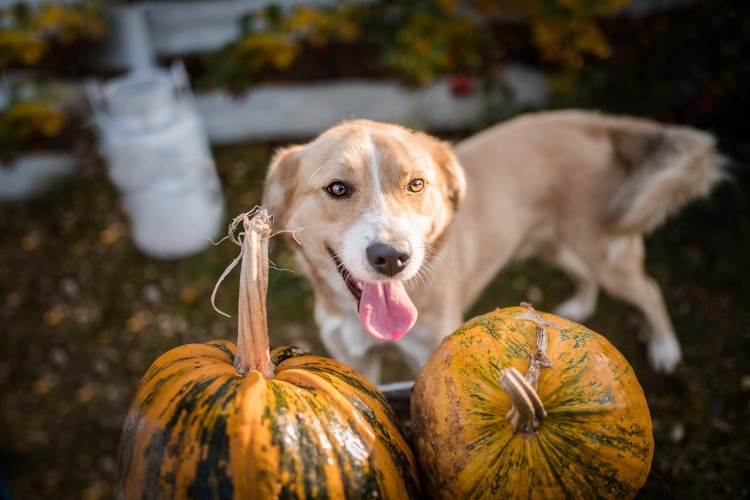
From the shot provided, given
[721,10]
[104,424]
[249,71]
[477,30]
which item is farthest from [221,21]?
[721,10]

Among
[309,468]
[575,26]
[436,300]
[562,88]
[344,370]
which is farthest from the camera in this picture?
[562,88]

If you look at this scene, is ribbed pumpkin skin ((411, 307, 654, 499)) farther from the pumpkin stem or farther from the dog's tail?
the dog's tail

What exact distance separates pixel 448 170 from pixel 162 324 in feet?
10.4

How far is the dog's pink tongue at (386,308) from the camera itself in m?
2.19

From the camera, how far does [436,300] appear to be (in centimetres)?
274

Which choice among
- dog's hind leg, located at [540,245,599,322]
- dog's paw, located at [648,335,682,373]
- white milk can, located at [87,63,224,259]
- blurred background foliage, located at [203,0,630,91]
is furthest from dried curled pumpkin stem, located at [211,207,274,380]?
blurred background foliage, located at [203,0,630,91]

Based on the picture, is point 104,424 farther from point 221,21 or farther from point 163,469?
point 221,21

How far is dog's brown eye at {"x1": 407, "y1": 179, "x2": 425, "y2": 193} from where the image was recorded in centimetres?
234

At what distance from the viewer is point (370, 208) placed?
2.20m

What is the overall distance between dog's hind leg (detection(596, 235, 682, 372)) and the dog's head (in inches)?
62.2

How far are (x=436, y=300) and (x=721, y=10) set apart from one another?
13.5 feet

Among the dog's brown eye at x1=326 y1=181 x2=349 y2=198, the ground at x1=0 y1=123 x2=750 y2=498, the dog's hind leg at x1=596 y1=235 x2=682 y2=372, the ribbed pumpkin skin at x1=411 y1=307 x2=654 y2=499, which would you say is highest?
the dog's brown eye at x1=326 y1=181 x2=349 y2=198

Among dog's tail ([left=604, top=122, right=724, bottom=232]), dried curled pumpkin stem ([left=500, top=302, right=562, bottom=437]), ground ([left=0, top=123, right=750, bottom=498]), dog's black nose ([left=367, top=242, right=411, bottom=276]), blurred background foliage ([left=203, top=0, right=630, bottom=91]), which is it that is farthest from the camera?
blurred background foliage ([left=203, top=0, right=630, bottom=91])

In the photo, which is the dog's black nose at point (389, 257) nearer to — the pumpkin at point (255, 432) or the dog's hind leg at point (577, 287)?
the pumpkin at point (255, 432)
